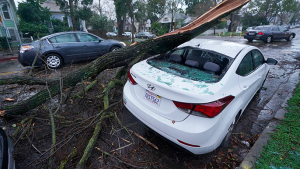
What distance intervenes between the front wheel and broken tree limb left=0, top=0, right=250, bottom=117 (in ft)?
12.9

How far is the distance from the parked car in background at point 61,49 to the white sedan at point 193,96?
4.44 metres

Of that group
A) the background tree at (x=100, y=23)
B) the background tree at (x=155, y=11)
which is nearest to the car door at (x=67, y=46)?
the background tree at (x=100, y=23)

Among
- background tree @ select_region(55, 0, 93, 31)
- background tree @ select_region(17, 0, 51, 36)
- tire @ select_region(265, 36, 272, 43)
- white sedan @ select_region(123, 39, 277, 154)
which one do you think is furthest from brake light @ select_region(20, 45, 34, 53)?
tire @ select_region(265, 36, 272, 43)

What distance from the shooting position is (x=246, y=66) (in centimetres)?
261

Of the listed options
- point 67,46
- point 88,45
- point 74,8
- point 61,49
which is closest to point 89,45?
point 88,45

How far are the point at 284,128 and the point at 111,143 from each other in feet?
9.54

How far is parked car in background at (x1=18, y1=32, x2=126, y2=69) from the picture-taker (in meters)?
5.83

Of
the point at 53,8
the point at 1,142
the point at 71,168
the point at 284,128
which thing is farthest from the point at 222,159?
the point at 53,8

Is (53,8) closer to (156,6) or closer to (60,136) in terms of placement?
(156,6)

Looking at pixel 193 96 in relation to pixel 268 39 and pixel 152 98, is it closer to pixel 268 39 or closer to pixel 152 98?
pixel 152 98

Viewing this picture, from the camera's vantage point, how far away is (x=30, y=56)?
5844 mm

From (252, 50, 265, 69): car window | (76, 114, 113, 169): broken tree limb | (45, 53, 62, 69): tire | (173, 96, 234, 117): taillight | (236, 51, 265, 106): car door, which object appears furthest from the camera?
(45, 53, 62, 69): tire

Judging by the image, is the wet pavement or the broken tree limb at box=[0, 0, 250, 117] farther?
the broken tree limb at box=[0, 0, 250, 117]

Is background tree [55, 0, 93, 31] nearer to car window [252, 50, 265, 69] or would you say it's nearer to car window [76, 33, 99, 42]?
car window [76, 33, 99, 42]
